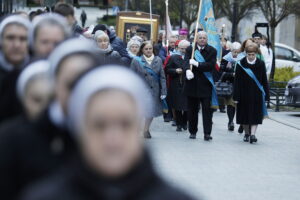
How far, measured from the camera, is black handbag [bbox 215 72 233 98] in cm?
1653

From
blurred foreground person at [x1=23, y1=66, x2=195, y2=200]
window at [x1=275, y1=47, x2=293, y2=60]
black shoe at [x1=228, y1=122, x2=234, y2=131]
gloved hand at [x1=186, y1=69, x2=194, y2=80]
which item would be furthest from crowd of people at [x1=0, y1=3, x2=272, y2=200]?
window at [x1=275, y1=47, x2=293, y2=60]

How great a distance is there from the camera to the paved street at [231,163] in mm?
9894

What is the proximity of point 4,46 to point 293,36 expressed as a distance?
4970 centimetres

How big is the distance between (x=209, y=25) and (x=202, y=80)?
248 cm

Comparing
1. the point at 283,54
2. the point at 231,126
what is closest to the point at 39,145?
the point at 231,126

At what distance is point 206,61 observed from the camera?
48.4ft

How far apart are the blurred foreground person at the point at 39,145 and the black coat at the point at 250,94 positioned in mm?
11219

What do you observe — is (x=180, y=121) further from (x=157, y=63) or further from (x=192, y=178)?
(x=192, y=178)

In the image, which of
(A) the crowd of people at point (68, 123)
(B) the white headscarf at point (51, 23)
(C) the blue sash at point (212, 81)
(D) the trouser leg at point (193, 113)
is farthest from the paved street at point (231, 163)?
(A) the crowd of people at point (68, 123)

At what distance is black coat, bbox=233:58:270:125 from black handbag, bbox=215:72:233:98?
5.38ft

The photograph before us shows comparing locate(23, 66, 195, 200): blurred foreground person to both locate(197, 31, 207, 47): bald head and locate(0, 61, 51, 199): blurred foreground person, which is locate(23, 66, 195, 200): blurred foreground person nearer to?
locate(0, 61, 51, 199): blurred foreground person

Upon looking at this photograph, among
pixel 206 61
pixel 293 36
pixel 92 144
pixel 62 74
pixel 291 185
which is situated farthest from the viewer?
pixel 293 36

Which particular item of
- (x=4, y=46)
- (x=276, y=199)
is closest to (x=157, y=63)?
(x=276, y=199)

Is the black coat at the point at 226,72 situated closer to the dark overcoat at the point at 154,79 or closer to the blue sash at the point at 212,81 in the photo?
the blue sash at the point at 212,81
